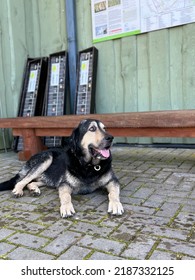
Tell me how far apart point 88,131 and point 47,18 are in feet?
14.8

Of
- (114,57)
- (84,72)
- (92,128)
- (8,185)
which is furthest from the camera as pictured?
(84,72)

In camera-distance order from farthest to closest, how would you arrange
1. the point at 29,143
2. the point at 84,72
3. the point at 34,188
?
the point at 84,72
the point at 29,143
the point at 34,188

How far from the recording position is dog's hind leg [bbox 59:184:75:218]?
266 cm

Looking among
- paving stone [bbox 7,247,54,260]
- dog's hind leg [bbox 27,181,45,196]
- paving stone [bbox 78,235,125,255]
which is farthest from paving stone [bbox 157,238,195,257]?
dog's hind leg [bbox 27,181,45,196]

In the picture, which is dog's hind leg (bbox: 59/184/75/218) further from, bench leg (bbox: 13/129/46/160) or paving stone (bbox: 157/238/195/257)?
bench leg (bbox: 13/129/46/160)

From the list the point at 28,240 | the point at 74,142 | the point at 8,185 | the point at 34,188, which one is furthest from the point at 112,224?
the point at 8,185

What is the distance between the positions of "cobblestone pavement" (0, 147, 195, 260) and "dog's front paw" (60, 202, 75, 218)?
0.16 ft

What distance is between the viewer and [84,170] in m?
3.10

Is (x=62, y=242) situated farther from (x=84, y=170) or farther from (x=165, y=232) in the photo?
(x=84, y=170)

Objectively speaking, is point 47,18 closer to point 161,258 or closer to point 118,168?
point 118,168

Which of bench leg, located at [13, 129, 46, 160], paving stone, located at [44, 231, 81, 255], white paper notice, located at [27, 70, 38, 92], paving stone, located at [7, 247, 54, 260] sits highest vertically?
white paper notice, located at [27, 70, 38, 92]

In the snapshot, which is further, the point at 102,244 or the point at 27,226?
the point at 27,226

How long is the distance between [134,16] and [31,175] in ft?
12.1
